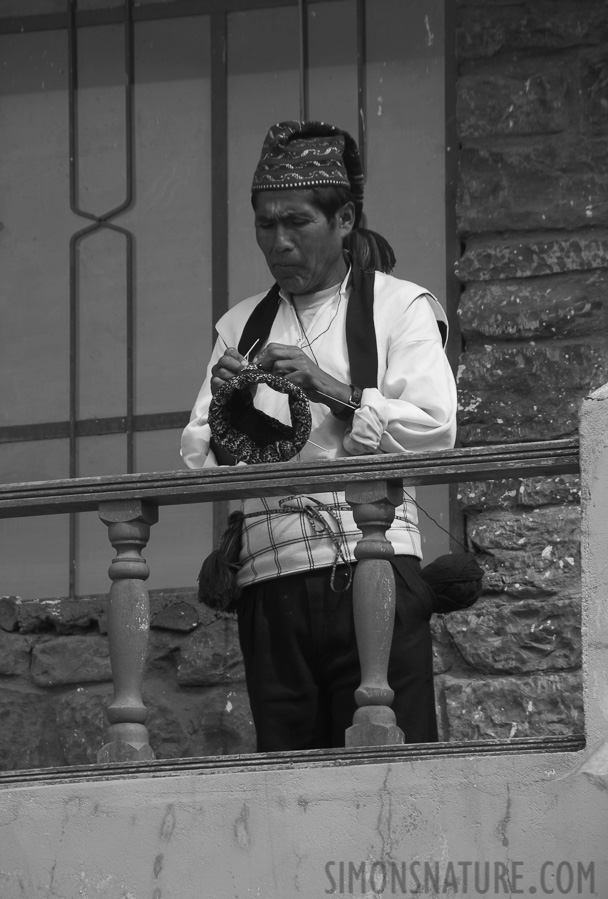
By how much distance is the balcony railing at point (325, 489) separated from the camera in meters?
3.69

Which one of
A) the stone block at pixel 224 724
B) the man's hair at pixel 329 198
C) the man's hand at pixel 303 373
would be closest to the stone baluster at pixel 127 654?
the man's hand at pixel 303 373

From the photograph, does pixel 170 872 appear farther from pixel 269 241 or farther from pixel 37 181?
pixel 37 181

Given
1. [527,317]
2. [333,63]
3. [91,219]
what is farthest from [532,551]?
[91,219]

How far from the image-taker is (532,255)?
5.55 m

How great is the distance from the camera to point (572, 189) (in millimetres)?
5578

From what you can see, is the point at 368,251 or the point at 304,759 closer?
the point at 304,759

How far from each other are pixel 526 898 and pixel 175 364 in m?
2.87

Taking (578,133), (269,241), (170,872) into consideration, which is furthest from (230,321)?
(578,133)

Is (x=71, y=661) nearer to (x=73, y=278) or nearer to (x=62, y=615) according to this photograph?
(x=62, y=615)

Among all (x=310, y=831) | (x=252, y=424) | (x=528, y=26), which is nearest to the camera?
(x=310, y=831)

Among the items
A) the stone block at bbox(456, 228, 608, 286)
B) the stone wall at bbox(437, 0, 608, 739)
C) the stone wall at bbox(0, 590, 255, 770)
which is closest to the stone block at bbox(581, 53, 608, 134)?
the stone wall at bbox(437, 0, 608, 739)

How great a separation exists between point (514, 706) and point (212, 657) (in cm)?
95

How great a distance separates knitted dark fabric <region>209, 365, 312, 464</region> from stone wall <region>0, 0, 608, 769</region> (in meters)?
1.45

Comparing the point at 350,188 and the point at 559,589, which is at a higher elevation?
the point at 350,188
